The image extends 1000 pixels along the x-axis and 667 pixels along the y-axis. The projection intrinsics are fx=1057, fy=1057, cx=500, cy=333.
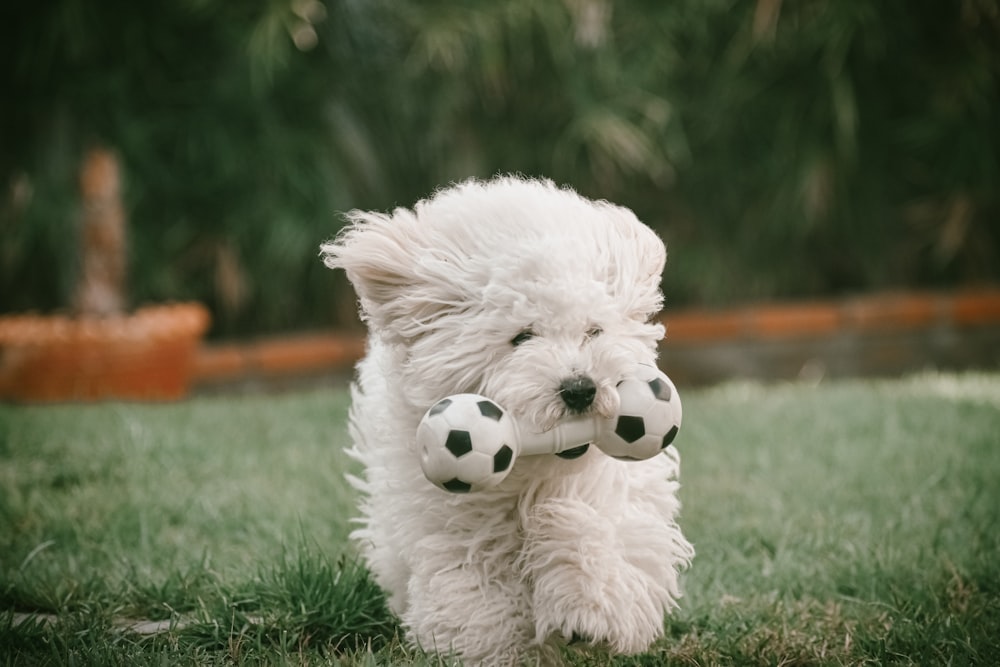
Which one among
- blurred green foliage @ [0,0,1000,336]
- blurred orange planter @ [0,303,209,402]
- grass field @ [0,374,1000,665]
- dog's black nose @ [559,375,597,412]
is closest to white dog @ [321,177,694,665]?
dog's black nose @ [559,375,597,412]

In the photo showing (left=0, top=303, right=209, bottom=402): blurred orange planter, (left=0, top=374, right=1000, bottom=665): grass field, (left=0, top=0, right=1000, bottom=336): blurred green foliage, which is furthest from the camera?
(left=0, top=0, right=1000, bottom=336): blurred green foliage

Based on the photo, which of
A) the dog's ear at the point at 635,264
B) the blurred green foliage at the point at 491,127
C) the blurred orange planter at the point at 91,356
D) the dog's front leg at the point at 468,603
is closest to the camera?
the dog's front leg at the point at 468,603

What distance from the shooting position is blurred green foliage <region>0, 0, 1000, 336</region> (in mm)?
6684

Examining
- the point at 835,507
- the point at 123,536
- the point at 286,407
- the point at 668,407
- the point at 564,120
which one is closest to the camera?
the point at 668,407

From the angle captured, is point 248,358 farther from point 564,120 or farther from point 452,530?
point 452,530

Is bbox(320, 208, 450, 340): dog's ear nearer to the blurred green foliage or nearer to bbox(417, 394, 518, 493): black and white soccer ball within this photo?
bbox(417, 394, 518, 493): black and white soccer ball

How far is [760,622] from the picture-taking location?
2484 mm

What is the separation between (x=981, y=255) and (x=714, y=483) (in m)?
4.66

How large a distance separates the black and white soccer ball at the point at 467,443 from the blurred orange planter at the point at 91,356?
185 inches

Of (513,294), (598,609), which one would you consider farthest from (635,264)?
(598,609)

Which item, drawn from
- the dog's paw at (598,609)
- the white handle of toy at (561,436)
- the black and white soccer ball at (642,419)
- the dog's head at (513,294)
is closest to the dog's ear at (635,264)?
the dog's head at (513,294)

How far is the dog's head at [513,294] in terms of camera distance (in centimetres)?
202

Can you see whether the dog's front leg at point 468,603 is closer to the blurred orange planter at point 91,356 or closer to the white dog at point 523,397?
the white dog at point 523,397

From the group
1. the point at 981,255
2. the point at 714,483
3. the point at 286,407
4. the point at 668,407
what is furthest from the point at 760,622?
the point at 981,255
